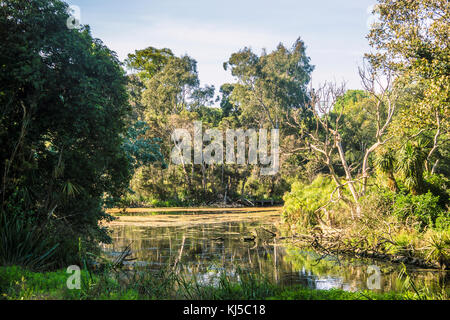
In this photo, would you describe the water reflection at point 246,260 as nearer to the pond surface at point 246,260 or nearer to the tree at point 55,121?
the pond surface at point 246,260

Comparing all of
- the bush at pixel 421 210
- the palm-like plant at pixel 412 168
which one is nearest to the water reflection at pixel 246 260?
the bush at pixel 421 210

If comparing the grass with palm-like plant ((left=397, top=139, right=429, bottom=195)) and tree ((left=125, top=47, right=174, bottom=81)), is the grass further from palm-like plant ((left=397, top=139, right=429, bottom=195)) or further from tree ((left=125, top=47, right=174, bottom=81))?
tree ((left=125, top=47, right=174, bottom=81))

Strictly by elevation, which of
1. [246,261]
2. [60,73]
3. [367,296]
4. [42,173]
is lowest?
[246,261]

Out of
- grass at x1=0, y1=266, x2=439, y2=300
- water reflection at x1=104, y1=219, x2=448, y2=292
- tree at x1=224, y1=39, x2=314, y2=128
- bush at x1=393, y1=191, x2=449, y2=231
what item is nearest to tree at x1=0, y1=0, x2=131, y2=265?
grass at x1=0, y1=266, x2=439, y2=300

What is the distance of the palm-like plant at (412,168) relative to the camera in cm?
1455

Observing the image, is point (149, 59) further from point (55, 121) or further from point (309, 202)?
point (55, 121)

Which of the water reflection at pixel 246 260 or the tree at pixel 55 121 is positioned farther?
the water reflection at pixel 246 260

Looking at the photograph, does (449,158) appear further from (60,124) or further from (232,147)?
(60,124)

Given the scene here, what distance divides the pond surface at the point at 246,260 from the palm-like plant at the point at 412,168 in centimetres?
345

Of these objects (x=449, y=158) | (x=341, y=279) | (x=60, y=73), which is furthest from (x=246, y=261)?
(x=449, y=158)

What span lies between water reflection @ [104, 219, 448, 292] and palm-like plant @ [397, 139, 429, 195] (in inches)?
142

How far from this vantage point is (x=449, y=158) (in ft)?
96.3

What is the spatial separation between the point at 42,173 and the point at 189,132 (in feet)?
104

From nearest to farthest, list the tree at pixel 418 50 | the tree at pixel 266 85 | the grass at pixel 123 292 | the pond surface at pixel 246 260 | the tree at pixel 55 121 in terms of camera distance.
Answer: the grass at pixel 123 292 < the tree at pixel 55 121 < the pond surface at pixel 246 260 < the tree at pixel 418 50 < the tree at pixel 266 85
